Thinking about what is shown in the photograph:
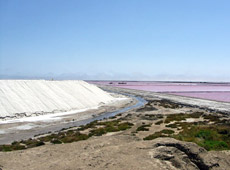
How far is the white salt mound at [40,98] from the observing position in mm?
31206

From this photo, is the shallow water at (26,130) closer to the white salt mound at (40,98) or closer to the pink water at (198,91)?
the white salt mound at (40,98)

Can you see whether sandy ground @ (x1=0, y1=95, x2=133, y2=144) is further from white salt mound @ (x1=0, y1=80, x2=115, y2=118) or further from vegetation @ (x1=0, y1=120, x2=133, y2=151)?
white salt mound @ (x1=0, y1=80, x2=115, y2=118)

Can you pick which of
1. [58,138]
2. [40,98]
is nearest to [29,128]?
[58,138]

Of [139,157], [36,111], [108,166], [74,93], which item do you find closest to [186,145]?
[139,157]

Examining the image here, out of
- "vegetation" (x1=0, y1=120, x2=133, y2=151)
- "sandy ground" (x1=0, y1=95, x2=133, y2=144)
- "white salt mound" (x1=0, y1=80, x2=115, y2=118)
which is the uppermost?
"white salt mound" (x1=0, y1=80, x2=115, y2=118)

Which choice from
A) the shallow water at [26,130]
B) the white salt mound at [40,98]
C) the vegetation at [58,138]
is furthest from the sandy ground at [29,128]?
the white salt mound at [40,98]

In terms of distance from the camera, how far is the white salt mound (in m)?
31.2

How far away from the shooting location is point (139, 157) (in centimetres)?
754

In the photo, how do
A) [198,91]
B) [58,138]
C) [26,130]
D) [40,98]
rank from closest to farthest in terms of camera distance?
[58,138]
[26,130]
[40,98]
[198,91]

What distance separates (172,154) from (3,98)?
29485 mm

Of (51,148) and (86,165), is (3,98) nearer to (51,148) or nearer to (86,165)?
(51,148)

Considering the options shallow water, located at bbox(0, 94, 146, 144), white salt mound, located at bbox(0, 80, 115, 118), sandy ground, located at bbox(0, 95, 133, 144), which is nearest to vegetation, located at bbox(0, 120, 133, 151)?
shallow water, located at bbox(0, 94, 146, 144)

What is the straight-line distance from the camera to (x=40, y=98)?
3719cm

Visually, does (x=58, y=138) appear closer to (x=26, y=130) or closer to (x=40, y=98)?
(x=26, y=130)
